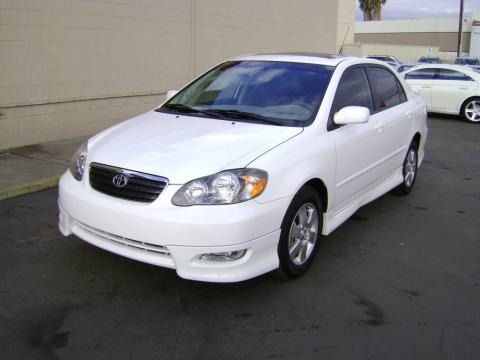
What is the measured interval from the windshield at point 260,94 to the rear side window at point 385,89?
2.79 ft

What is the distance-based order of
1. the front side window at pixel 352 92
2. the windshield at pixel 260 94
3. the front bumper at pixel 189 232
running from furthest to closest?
the front side window at pixel 352 92, the windshield at pixel 260 94, the front bumper at pixel 189 232

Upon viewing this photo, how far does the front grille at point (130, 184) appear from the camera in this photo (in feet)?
11.3

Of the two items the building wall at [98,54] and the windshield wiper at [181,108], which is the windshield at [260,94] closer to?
the windshield wiper at [181,108]

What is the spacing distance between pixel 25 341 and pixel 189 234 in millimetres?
1149

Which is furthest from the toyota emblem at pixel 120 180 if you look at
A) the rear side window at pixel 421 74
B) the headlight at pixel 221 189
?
the rear side window at pixel 421 74

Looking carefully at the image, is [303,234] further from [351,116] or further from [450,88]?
[450,88]

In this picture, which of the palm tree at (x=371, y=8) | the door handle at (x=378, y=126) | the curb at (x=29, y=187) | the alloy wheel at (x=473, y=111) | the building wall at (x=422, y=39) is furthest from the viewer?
the palm tree at (x=371, y=8)

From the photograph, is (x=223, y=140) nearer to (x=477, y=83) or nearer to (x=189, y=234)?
(x=189, y=234)

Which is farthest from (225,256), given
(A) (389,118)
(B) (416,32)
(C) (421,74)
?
(B) (416,32)

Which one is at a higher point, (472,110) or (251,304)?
(472,110)

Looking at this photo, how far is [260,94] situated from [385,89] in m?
1.72

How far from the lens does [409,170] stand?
21.0 ft

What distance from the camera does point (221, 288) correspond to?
3865 mm

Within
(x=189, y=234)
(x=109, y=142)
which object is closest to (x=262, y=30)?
(x=109, y=142)
